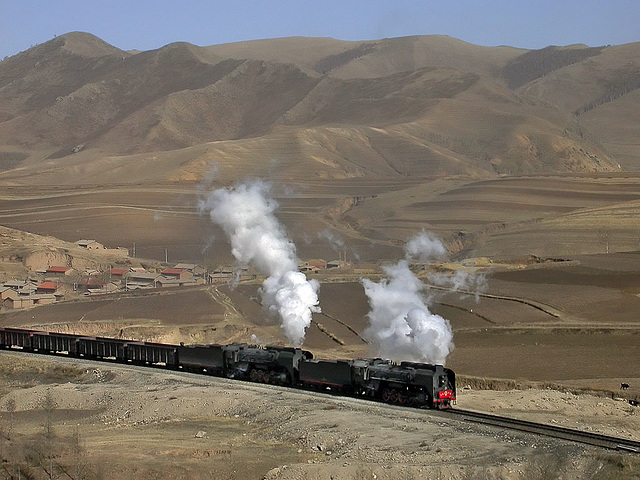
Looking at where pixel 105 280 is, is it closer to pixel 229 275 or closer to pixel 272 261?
pixel 229 275

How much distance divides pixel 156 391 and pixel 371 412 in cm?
1414

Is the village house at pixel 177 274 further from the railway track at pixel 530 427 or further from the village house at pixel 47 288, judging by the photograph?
the railway track at pixel 530 427

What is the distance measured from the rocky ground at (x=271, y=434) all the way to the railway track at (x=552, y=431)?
1.06 metres

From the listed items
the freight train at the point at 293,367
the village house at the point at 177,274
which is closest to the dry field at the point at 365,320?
the freight train at the point at 293,367

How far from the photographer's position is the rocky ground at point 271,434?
33469 mm

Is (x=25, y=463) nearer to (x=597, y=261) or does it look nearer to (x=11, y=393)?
(x=11, y=393)

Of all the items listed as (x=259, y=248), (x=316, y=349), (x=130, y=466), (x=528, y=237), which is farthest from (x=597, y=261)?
(x=130, y=466)

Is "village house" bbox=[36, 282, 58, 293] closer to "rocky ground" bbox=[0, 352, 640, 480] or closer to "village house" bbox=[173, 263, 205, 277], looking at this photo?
"village house" bbox=[173, 263, 205, 277]

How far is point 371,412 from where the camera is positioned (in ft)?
143

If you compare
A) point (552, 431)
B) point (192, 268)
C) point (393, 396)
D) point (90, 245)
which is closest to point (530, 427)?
point (552, 431)

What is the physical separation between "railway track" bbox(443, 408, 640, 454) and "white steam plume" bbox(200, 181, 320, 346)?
994 inches

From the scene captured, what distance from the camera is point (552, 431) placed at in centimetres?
3919

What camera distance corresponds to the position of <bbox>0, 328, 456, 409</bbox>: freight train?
4484 cm

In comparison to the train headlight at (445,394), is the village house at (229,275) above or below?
above
